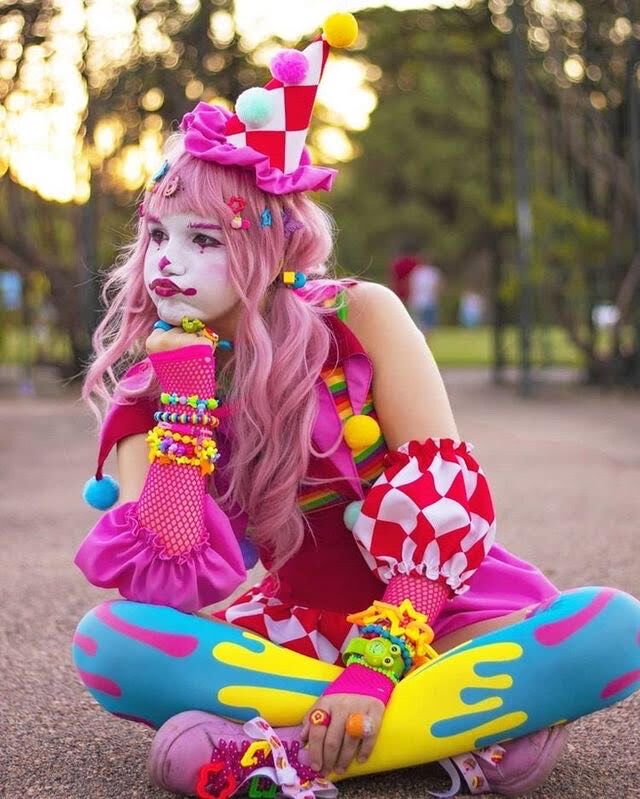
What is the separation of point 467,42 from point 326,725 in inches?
387

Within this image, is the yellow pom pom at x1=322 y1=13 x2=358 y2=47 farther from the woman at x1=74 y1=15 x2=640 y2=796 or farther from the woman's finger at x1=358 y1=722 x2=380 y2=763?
the woman's finger at x1=358 y1=722 x2=380 y2=763

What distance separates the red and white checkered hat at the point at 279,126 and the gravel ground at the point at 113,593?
0.94 meters

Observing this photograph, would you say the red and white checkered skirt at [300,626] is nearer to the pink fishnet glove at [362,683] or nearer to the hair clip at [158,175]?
the pink fishnet glove at [362,683]

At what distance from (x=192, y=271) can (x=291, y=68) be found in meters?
0.35

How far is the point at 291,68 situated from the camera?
2.07 metres

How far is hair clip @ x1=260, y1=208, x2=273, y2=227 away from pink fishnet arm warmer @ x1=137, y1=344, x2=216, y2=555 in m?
0.22

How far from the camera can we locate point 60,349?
14.6 m

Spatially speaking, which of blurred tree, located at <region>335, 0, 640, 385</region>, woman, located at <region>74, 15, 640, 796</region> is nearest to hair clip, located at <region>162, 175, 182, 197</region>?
woman, located at <region>74, 15, 640, 796</region>

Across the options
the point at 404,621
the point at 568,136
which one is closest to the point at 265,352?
the point at 404,621

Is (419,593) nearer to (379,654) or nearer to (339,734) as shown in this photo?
(379,654)

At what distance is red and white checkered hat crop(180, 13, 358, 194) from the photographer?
206cm

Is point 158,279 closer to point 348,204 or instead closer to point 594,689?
point 594,689

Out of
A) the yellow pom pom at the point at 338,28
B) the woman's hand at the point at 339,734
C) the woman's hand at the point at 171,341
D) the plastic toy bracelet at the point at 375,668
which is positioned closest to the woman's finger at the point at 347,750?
the woman's hand at the point at 339,734

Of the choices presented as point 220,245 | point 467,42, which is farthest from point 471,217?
point 220,245
